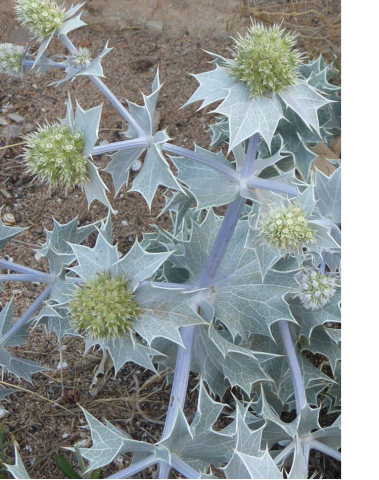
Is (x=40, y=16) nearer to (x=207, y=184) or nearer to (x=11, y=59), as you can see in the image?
(x=11, y=59)

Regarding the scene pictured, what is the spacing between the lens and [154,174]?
4.90 ft

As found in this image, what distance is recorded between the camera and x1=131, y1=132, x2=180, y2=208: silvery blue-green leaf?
1.46 meters

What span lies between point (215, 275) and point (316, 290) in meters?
0.34

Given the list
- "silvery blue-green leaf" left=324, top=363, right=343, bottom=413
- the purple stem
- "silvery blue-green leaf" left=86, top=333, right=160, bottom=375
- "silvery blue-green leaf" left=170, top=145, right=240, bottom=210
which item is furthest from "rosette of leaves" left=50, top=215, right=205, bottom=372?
"silvery blue-green leaf" left=324, top=363, right=343, bottom=413

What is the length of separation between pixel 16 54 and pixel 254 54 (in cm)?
84

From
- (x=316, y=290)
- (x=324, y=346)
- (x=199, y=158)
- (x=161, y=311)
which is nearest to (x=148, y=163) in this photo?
(x=199, y=158)

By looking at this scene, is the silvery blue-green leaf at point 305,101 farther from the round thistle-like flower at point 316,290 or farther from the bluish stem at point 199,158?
the round thistle-like flower at point 316,290

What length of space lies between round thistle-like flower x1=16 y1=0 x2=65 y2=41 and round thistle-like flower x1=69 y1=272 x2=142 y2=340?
78cm

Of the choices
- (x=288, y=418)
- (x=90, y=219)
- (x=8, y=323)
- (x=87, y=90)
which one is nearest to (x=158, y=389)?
(x=288, y=418)

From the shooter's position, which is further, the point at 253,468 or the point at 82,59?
the point at 82,59

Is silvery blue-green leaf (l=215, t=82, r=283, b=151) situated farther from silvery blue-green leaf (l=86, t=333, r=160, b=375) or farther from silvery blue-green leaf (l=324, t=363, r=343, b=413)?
silvery blue-green leaf (l=324, t=363, r=343, b=413)

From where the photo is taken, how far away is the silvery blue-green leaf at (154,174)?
1.46 metres
